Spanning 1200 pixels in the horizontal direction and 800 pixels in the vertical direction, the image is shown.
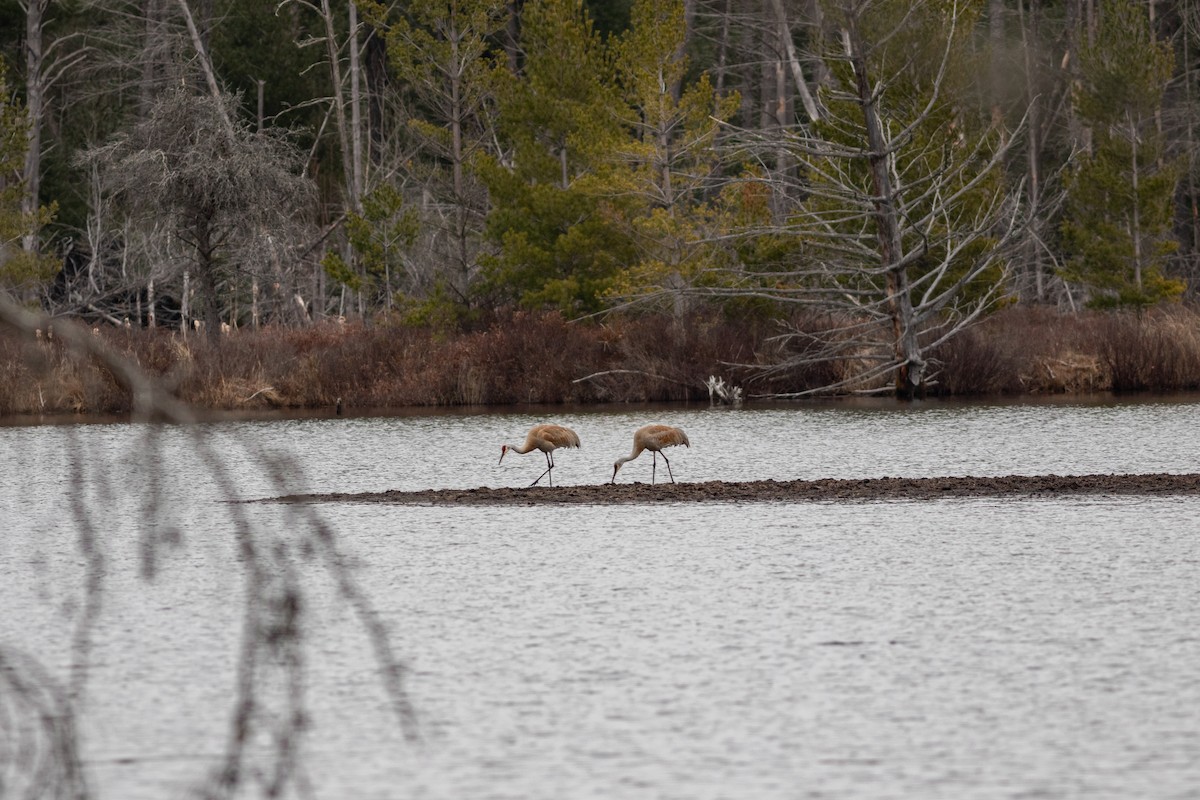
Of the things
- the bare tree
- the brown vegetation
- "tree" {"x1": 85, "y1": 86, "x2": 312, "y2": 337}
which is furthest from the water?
"tree" {"x1": 85, "y1": 86, "x2": 312, "y2": 337}

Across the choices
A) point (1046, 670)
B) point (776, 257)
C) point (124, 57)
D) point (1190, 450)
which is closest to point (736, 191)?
point (776, 257)

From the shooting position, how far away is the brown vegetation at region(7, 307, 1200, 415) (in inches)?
1232

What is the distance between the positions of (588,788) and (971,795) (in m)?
1.26

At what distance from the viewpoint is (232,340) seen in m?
33.7

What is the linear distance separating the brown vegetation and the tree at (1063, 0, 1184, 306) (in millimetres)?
1372

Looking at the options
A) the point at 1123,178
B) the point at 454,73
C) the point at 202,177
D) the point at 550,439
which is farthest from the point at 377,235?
the point at 550,439

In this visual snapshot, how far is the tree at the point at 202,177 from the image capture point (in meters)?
34.1

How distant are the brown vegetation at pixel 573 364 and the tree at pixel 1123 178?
4.50 feet

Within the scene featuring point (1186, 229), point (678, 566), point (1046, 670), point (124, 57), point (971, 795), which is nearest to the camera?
point (971, 795)

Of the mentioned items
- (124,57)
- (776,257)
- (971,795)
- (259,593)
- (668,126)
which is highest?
(124,57)

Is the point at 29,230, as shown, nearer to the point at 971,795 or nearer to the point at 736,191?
the point at 736,191

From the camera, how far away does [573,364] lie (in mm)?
32500

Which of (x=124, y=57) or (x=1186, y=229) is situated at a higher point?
(x=124, y=57)

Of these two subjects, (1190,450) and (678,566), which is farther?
(1190,450)
